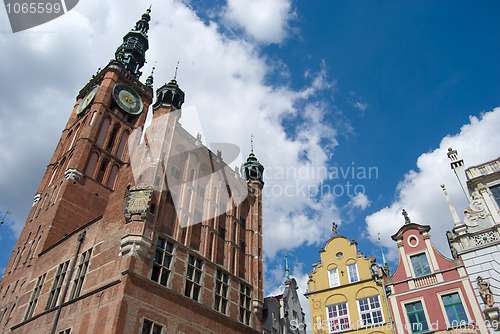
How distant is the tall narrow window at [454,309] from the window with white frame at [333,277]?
7043 millimetres

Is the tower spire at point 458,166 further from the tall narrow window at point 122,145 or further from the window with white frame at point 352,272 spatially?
the tall narrow window at point 122,145

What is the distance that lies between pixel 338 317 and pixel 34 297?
21377 mm

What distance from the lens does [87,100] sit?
154 feet

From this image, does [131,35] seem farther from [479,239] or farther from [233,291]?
[479,239]

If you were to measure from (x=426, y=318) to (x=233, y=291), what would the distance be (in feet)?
40.8

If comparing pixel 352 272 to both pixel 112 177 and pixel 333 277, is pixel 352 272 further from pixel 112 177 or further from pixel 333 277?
pixel 112 177

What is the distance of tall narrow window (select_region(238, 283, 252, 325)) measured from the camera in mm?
26312

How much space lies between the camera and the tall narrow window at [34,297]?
25.3 metres

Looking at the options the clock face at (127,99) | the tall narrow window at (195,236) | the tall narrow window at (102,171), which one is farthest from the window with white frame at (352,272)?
the clock face at (127,99)

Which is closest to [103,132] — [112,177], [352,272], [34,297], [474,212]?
[112,177]

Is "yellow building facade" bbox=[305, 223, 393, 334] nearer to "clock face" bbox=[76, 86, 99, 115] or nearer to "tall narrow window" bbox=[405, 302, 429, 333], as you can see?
"tall narrow window" bbox=[405, 302, 429, 333]

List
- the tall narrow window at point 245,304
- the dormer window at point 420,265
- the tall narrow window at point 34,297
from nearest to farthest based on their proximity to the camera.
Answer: the dormer window at point 420,265 < the tall narrow window at point 34,297 < the tall narrow window at point 245,304

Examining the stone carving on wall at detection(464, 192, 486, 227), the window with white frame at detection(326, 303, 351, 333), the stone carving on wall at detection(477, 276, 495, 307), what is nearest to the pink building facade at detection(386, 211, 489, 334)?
the stone carving on wall at detection(477, 276, 495, 307)

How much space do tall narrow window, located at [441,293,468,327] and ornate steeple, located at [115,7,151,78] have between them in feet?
153
